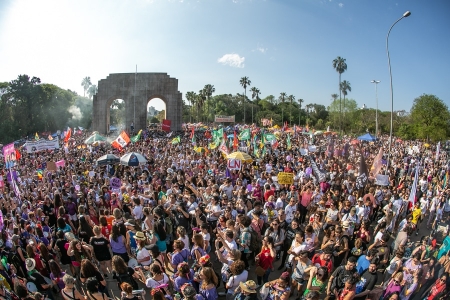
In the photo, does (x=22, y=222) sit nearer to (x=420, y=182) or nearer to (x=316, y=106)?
(x=420, y=182)

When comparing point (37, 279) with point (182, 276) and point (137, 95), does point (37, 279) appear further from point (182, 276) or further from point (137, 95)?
point (137, 95)

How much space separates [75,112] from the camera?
72.4m

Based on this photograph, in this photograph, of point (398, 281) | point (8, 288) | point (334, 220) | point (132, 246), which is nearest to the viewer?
point (398, 281)

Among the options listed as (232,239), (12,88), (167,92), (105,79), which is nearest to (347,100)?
(167,92)

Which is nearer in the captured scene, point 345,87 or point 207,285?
point 207,285

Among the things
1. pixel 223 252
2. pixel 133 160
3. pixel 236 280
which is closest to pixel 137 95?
pixel 133 160

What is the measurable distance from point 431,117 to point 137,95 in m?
40.4

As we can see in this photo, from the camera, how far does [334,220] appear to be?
26.0 ft

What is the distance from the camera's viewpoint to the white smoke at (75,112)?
69.9m

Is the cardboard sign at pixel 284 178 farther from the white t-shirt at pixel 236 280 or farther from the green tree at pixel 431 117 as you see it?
the green tree at pixel 431 117

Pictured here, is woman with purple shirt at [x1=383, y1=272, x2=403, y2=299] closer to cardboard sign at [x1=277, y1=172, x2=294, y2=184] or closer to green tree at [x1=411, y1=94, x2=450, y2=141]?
cardboard sign at [x1=277, y1=172, x2=294, y2=184]

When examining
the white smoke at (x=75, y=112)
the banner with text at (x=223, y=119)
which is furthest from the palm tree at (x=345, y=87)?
the white smoke at (x=75, y=112)

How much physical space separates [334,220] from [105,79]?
49.0 meters

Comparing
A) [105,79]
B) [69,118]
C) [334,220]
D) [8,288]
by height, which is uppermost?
[105,79]
